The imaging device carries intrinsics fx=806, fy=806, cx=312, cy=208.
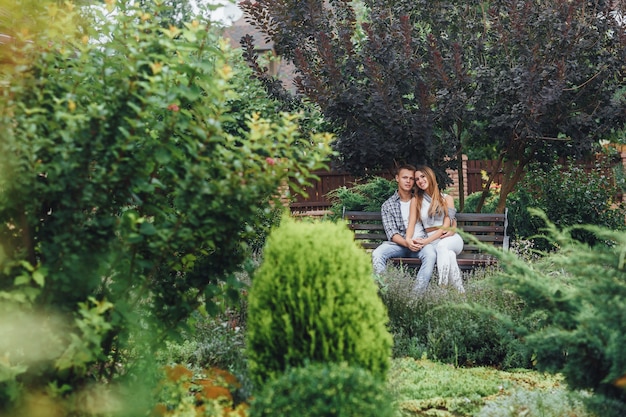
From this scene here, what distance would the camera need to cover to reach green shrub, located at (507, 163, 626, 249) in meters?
10.6

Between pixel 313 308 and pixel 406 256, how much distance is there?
537 centimetres

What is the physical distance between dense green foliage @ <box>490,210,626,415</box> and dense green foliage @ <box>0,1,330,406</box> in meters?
1.37

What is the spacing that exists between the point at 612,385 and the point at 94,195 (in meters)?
2.65

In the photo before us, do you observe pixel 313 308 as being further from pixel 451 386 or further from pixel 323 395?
pixel 451 386

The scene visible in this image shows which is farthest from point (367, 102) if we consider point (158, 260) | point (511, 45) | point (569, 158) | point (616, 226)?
point (158, 260)

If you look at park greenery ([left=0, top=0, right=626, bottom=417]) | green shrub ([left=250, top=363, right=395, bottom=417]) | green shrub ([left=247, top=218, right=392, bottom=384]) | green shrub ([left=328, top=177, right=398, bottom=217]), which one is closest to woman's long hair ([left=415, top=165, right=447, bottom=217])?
green shrub ([left=328, top=177, right=398, bottom=217])

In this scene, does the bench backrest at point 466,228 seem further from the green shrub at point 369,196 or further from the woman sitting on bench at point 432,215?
the green shrub at point 369,196

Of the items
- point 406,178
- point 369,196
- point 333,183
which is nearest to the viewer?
point 406,178

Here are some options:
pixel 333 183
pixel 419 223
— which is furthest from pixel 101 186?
pixel 333 183

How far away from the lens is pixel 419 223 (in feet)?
29.4

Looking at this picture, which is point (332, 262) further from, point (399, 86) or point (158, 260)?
point (399, 86)

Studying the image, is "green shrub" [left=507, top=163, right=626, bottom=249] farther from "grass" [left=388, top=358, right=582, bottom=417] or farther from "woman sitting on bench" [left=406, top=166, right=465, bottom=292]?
"grass" [left=388, top=358, right=582, bottom=417]

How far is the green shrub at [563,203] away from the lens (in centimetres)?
1064

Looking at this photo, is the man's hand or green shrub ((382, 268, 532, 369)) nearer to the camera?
green shrub ((382, 268, 532, 369))
